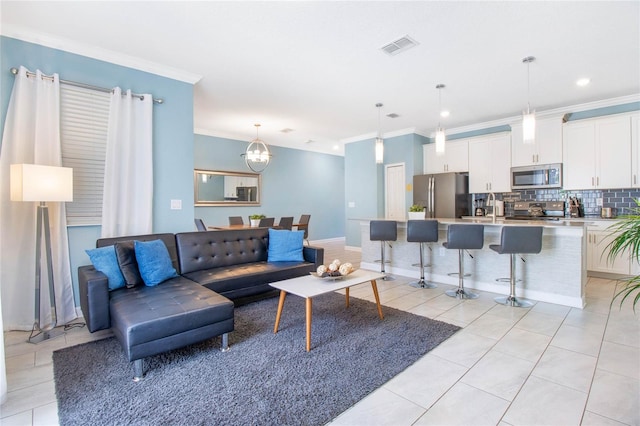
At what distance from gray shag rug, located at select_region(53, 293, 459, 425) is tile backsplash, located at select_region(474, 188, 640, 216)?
166 inches

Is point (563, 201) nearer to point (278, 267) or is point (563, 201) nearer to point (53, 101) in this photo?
point (278, 267)

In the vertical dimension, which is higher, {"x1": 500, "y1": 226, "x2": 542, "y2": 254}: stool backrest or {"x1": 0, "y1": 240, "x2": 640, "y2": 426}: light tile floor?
{"x1": 500, "y1": 226, "x2": 542, "y2": 254}: stool backrest

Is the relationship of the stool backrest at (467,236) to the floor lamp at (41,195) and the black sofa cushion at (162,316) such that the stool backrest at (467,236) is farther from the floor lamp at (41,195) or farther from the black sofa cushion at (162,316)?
the floor lamp at (41,195)

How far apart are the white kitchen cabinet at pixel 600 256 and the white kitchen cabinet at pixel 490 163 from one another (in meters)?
1.47

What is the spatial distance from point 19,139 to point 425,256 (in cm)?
509

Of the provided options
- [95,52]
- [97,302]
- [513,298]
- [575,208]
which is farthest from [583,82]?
[97,302]

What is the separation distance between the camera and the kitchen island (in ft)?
11.4

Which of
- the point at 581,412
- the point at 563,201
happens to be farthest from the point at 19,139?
the point at 563,201

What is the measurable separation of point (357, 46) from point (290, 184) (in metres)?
5.61

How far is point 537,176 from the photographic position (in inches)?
215

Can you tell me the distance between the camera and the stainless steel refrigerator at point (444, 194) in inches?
243

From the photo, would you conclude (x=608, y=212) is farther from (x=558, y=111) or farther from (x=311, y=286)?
(x=311, y=286)

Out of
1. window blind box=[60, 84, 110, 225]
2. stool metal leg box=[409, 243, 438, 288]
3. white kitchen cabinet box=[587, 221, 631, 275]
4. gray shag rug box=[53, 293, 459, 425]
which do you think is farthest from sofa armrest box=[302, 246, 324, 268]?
white kitchen cabinet box=[587, 221, 631, 275]

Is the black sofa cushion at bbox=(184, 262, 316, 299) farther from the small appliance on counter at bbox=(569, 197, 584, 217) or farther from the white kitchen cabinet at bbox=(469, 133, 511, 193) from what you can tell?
the small appliance on counter at bbox=(569, 197, 584, 217)
